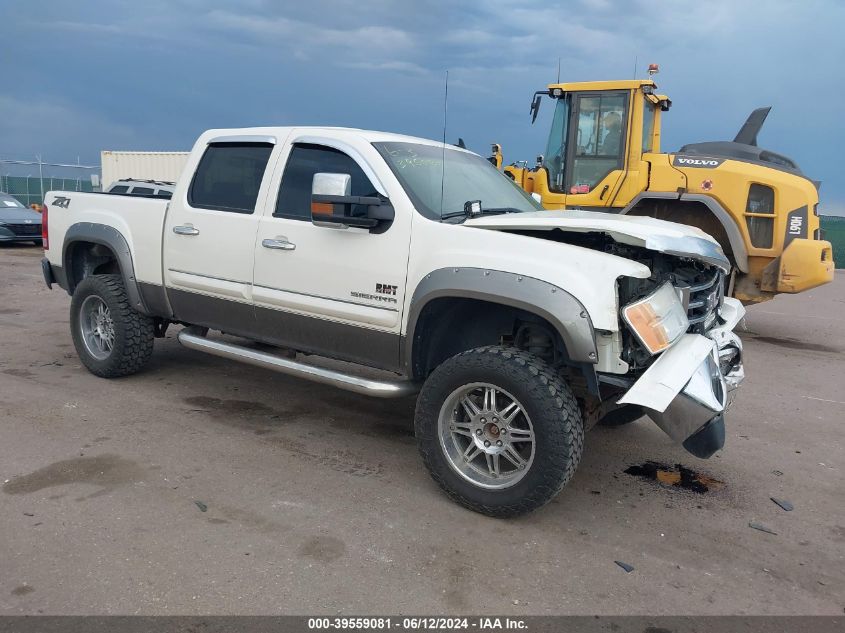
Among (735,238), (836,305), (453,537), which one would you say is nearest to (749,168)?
(735,238)

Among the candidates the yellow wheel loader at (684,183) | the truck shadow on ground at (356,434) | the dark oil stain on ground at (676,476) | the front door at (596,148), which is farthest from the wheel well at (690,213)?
the dark oil stain on ground at (676,476)

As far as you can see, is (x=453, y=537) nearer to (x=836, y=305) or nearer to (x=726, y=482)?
Answer: (x=726, y=482)

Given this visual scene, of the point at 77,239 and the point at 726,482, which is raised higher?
the point at 77,239

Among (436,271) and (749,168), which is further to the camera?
(749,168)

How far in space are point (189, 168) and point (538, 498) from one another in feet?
12.1

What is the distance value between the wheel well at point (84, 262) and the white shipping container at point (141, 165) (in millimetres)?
19813

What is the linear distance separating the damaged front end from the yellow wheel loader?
577 cm

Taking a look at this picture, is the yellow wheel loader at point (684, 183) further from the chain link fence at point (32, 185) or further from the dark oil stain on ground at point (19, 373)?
the chain link fence at point (32, 185)

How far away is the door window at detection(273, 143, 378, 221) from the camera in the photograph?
466 centimetres

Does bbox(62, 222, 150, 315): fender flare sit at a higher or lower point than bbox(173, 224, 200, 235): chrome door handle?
lower

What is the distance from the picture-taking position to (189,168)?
558 cm

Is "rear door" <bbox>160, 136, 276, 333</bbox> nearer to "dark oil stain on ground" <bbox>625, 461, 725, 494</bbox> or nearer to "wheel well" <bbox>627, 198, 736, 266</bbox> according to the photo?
"dark oil stain on ground" <bbox>625, 461, 725, 494</bbox>

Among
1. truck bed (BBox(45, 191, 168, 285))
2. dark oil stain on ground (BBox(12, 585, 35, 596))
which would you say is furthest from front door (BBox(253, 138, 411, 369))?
dark oil stain on ground (BBox(12, 585, 35, 596))
